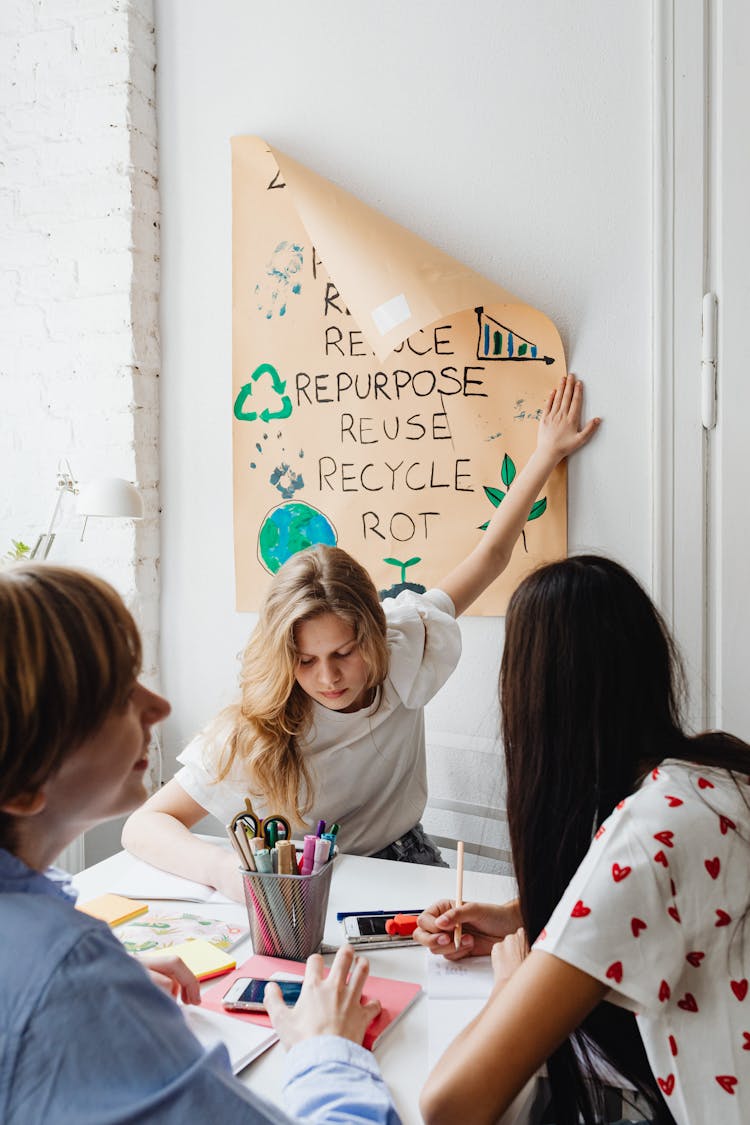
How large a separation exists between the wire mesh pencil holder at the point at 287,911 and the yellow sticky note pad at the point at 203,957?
5cm

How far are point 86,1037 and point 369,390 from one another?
1.60 meters

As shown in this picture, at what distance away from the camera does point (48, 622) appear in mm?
565

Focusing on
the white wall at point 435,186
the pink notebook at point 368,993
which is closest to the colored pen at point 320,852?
the pink notebook at point 368,993

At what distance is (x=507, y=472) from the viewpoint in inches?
73.3

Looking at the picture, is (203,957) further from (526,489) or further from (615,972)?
(526,489)

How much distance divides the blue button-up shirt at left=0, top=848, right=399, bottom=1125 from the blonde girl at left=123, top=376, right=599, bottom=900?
2.62 ft

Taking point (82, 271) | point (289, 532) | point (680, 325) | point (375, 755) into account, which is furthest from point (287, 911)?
point (82, 271)

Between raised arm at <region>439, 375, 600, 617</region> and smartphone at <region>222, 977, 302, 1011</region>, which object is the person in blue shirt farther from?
raised arm at <region>439, 375, 600, 617</region>

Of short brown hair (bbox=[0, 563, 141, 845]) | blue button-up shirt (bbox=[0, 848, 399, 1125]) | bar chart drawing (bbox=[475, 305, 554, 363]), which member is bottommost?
blue button-up shirt (bbox=[0, 848, 399, 1125])

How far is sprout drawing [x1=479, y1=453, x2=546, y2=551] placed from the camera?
6.07 feet

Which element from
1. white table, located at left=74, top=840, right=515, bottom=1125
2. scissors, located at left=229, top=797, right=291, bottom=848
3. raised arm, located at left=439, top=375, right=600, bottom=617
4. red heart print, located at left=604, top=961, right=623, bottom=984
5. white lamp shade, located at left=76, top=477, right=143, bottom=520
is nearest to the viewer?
red heart print, located at left=604, top=961, right=623, bottom=984

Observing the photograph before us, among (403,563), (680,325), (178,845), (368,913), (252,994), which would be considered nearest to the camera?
(252,994)

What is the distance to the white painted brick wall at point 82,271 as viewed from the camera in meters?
2.14

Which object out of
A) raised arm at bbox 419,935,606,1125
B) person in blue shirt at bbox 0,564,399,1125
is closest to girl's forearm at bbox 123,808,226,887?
raised arm at bbox 419,935,606,1125
